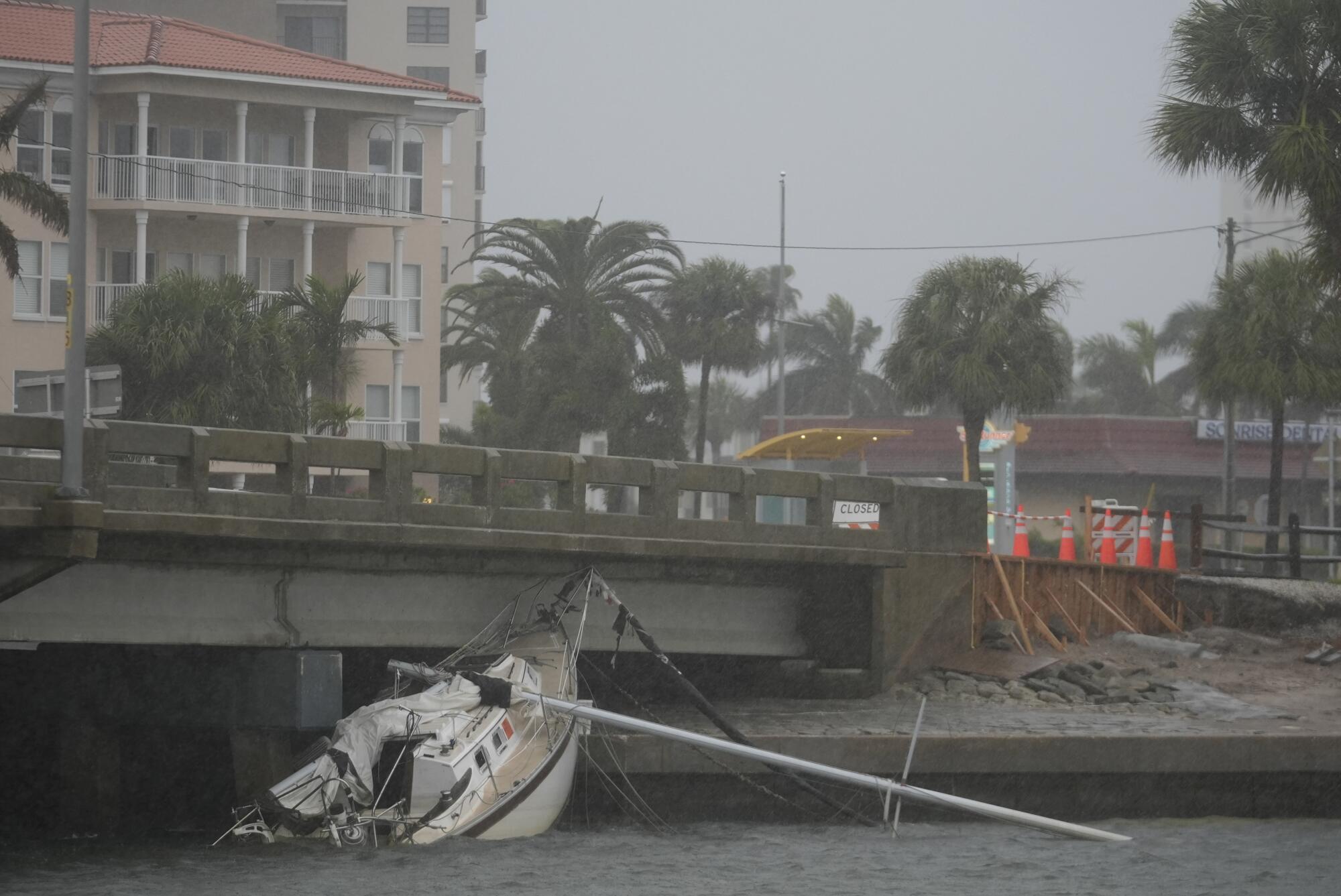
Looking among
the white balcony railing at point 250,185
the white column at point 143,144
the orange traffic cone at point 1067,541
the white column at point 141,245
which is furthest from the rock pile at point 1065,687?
the white column at point 143,144

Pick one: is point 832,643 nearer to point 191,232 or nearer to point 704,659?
point 704,659

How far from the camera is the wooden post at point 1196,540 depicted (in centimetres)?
2575

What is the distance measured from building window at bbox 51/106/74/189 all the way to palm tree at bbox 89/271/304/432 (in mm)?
7587

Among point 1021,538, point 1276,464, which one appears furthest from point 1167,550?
point 1276,464

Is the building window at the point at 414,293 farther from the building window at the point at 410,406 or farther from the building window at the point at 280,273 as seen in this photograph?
the building window at the point at 280,273

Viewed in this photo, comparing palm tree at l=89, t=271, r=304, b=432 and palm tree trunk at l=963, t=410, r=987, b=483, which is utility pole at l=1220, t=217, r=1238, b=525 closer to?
palm tree trunk at l=963, t=410, r=987, b=483

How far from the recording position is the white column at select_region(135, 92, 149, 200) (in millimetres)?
41125

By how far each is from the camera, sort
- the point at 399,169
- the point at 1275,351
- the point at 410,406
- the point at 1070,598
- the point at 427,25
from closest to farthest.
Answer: the point at 1070,598 → the point at 1275,351 → the point at 399,169 → the point at 410,406 → the point at 427,25

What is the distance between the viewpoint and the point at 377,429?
4603 centimetres

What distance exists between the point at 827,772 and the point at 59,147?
107ft

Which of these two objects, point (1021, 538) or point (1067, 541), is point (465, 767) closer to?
point (1021, 538)

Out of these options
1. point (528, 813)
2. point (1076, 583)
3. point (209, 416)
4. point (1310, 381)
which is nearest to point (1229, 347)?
point (1310, 381)

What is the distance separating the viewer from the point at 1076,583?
23719 mm

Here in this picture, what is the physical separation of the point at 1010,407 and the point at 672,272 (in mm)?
18275
